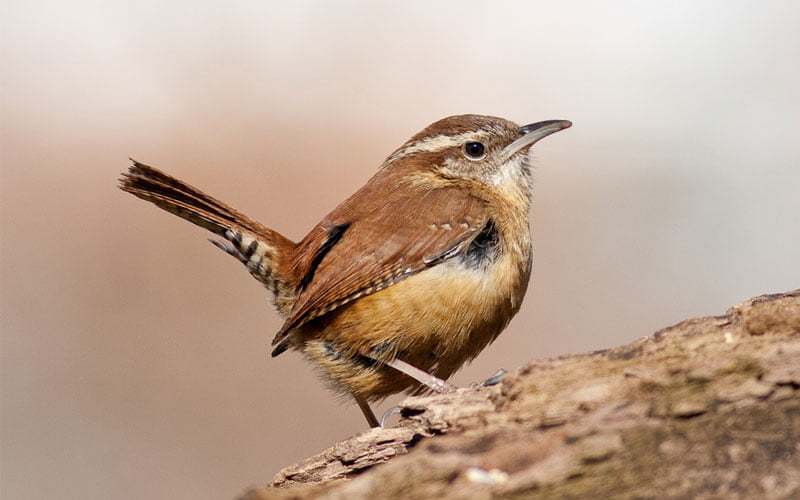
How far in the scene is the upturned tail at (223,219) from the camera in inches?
176

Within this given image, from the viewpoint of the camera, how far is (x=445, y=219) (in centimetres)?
414

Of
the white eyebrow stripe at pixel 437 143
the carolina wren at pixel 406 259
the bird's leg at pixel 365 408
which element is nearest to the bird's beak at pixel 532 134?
the carolina wren at pixel 406 259

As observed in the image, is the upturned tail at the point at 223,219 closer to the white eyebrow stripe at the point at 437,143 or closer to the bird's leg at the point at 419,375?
the bird's leg at the point at 419,375

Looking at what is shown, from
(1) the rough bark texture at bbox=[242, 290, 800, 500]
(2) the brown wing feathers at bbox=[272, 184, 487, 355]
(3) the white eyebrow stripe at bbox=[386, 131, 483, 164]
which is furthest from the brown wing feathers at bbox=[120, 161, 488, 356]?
(1) the rough bark texture at bbox=[242, 290, 800, 500]

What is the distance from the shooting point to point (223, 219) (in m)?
4.52

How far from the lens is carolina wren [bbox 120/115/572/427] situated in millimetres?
3904

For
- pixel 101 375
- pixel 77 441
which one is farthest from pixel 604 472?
pixel 101 375

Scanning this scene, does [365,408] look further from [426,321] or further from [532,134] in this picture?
[532,134]

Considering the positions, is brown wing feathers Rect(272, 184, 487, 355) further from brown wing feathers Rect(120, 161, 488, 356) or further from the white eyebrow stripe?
the white eyebrow stripe

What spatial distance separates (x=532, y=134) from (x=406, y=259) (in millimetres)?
1128

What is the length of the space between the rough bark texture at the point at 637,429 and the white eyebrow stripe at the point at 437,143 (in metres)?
2.01

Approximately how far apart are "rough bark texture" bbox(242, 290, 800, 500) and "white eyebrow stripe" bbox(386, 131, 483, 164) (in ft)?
6.60

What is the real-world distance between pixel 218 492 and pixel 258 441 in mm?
695

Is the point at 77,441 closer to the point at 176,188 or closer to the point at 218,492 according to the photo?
the point at 218,492
